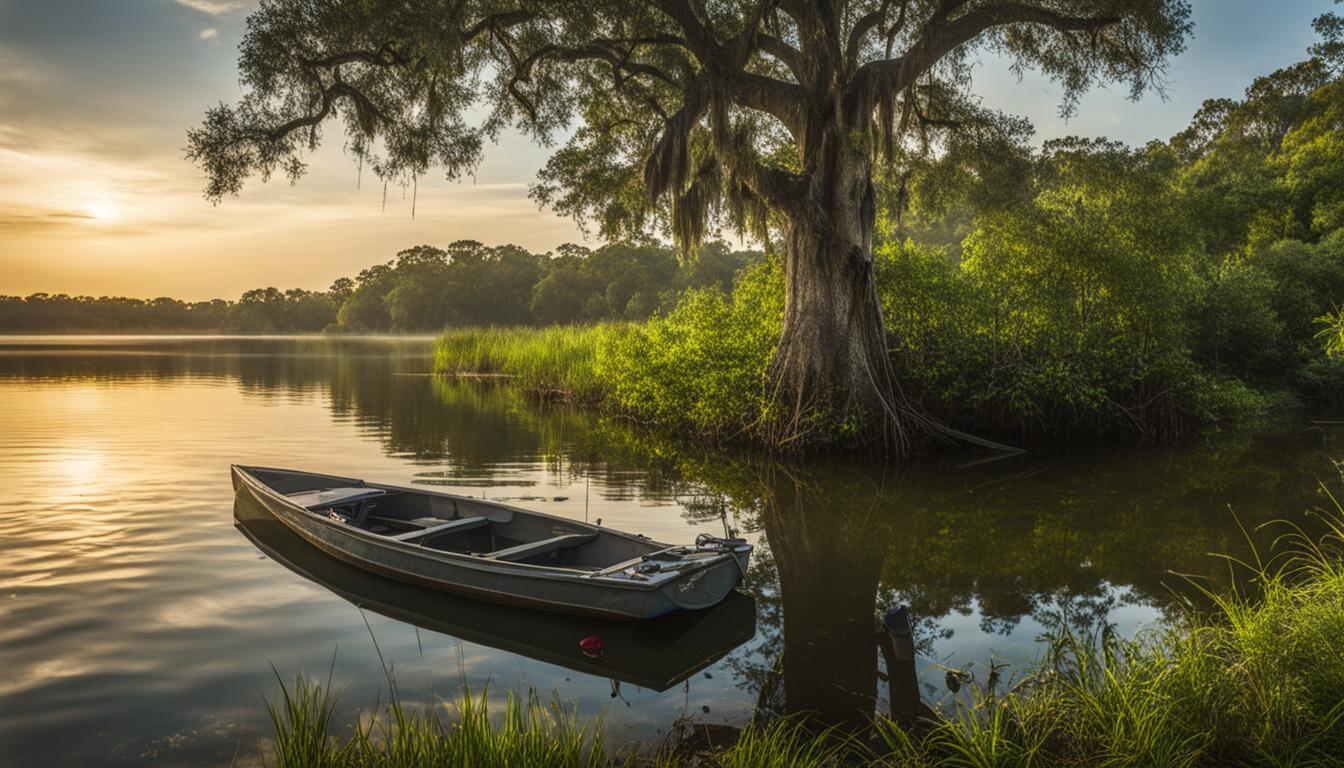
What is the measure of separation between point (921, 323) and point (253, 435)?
16.5 meters

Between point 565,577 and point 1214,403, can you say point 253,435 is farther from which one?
point 1214,403

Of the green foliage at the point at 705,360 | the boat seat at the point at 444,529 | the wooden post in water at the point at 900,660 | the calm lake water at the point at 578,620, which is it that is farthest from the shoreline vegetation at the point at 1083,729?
the green foliage at the point at 705,360

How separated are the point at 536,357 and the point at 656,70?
51.8ft

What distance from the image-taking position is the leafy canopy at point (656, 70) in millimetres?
15555

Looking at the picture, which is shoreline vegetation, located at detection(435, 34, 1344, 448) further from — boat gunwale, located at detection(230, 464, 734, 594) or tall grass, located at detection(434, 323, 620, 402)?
boat gunwale, located at detection(230, 464, 734, 594)

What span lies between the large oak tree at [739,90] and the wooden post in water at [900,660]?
32.7 feet

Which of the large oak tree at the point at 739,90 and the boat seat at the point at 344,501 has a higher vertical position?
the large oak tree at the point at 739,90

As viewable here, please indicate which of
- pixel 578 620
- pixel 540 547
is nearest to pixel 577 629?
pixel 578 620

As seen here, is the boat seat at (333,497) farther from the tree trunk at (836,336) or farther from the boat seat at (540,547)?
the tree trunk at (836,336)

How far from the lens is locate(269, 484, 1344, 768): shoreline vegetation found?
4.16 metres

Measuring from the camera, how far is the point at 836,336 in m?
17.2

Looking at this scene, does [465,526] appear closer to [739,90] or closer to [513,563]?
[513,563]

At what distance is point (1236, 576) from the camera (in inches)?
362

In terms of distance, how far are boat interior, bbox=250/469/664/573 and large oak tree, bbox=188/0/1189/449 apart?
7513mm
